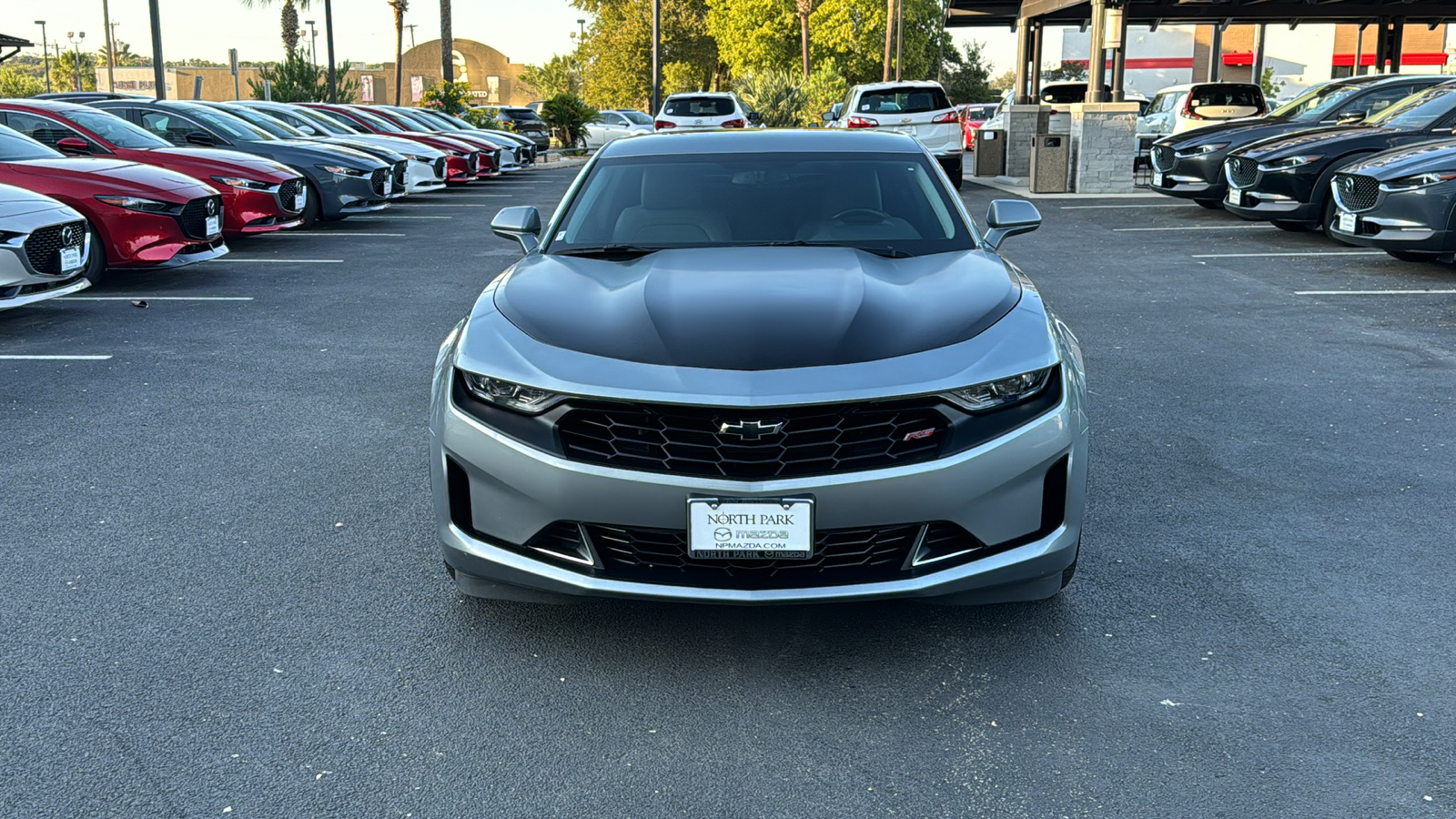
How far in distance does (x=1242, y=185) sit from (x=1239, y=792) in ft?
38.8

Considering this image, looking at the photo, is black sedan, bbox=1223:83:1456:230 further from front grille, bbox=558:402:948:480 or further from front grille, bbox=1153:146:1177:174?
front grille, bbox=558:402:948:480

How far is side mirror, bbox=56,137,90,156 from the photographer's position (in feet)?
39.2

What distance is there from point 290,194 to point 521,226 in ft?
30.5

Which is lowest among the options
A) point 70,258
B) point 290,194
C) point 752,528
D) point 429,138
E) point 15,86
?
point 752,528

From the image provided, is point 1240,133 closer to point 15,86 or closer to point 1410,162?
point 1410,162

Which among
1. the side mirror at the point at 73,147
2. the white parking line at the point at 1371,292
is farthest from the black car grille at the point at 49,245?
the white parking line at the point at 1371,292

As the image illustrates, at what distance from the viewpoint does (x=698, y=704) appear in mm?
3256

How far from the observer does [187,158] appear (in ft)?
41.9

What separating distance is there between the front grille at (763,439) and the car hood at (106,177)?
8.54 m

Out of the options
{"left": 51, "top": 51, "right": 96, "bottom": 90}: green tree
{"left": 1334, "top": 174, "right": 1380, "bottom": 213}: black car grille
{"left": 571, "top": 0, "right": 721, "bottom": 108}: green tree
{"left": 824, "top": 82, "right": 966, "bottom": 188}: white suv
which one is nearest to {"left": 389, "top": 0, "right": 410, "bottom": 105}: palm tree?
{"left": 571, "top": 0, "right": 721, "bottom": 108}: green tree

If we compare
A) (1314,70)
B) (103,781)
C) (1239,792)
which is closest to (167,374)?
(103,781)

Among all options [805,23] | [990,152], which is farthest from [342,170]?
[805,23]

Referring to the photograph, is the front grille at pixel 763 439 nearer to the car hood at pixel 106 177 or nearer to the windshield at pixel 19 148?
the car hood at pixel 106 177

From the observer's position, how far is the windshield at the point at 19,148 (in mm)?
10515
